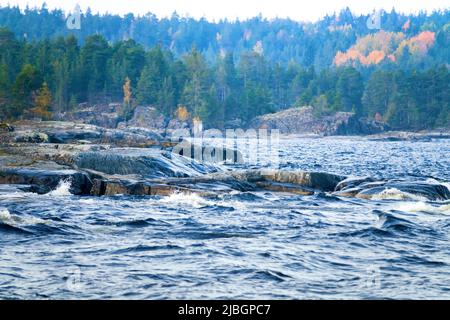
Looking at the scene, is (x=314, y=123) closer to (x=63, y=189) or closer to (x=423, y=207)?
(x=63, y=189)

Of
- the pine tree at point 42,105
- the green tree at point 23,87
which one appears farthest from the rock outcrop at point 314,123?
the green tree at point 23,87

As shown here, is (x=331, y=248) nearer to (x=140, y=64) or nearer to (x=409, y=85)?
(x=140, y=64)

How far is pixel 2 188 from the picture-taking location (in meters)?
23.0

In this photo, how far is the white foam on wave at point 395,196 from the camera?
24656mm

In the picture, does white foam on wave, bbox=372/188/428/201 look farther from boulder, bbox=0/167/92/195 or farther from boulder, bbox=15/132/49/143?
boulder, bbox=15/132/49/143

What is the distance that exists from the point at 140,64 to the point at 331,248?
133m

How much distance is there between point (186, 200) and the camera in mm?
23109

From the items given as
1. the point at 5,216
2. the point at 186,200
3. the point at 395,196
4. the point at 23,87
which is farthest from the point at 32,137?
the point at 23,87

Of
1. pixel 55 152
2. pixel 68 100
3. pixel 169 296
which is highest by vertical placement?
pixel 68 100

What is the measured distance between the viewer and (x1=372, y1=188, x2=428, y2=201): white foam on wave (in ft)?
80.9

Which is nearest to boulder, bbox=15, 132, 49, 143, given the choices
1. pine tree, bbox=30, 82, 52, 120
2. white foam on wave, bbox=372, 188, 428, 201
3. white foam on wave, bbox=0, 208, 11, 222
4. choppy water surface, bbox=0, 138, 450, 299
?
choppy water surface, bbox=0, 138, 450, 299

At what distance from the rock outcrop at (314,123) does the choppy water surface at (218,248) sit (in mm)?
117438
